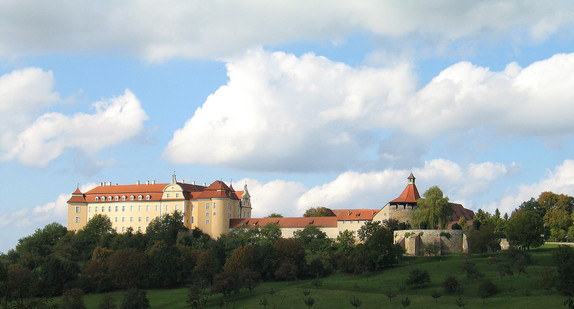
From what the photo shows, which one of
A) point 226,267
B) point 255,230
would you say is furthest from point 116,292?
point 255,230

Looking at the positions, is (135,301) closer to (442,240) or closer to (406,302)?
(406,302)

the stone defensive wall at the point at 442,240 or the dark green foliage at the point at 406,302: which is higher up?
the stone defensive wall at the point at 442,240

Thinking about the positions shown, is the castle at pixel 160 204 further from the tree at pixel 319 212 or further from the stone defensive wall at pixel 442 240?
the stone defensive wall at pixel 442 240

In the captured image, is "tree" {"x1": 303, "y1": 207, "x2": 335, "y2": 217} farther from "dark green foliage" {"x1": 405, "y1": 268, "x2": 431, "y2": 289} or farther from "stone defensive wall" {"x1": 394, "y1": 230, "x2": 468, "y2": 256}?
"dark green foliage" {"x1": 405, "y1": 268, "x2": 431, "y2": 289}

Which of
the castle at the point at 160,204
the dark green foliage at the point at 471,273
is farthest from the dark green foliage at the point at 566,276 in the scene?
the castle at the point at 160,204

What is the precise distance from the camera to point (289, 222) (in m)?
113

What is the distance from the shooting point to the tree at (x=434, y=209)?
306 feet

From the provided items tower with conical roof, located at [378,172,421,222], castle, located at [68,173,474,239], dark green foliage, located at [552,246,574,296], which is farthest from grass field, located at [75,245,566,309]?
castle, located at [68,173,474,239]

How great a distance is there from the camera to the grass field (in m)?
62.1

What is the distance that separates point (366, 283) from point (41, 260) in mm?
52386

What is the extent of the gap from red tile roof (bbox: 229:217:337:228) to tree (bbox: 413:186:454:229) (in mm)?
18788

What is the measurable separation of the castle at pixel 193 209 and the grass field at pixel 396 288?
74.9 feet

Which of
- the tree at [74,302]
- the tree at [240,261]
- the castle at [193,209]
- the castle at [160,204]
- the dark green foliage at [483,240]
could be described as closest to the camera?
the tree at [74,302]

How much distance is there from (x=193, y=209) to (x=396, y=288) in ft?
178
